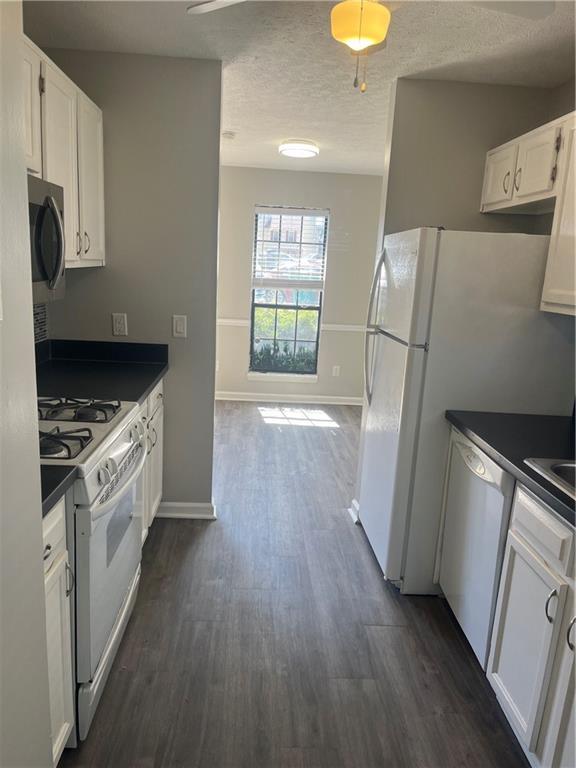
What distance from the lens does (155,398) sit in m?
2.78

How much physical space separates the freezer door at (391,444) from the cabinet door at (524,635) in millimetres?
691

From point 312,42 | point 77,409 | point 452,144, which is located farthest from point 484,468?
point 312,42

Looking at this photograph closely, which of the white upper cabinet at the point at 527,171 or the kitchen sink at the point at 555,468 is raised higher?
the white upper cabinet at the point at 527,171

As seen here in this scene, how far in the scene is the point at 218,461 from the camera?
4.14m

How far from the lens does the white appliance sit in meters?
1.53

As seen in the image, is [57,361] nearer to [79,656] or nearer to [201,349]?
[201,349]

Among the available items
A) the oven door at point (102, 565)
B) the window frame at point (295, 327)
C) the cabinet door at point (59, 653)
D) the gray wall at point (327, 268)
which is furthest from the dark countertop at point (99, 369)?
the window frame at point (295, 327)

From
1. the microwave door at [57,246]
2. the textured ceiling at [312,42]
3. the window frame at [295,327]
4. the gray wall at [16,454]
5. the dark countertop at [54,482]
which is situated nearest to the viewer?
the gray wall at [16,454]

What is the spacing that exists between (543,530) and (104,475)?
134cm

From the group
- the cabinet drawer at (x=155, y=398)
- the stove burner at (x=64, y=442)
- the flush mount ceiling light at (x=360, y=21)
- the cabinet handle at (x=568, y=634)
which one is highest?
the flush mount ceiling light at (x=360, y=21)

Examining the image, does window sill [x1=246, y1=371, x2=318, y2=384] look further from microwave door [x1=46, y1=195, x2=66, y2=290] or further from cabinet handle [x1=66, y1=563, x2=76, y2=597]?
cabinet handle [x1=66, y1=563, x2=76, y2=597]

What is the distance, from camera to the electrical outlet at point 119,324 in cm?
293

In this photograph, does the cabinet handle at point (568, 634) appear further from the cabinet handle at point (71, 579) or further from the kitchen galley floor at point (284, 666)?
the cabinet handle at point (71, 579)

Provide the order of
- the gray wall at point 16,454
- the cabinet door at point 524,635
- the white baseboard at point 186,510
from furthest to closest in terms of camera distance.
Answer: the white baseboard at point 186,510 < the cabinet door at point 524,635 < the gray wall at point 16,454
